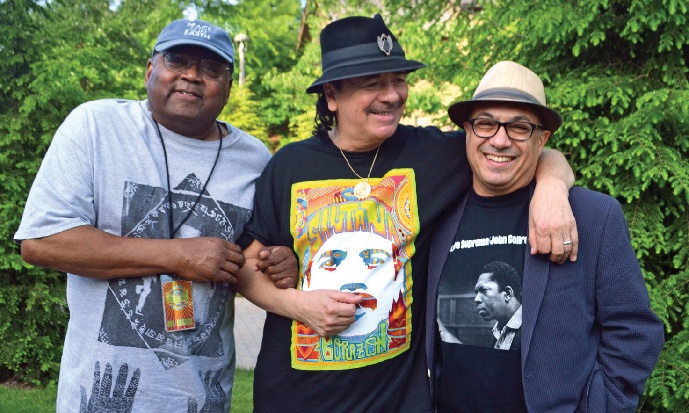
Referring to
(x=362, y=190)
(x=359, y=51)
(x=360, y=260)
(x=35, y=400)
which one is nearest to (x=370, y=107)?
(x=359, y=51)

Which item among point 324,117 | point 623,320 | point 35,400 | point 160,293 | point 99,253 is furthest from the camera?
point 35,400

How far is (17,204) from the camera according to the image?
6.56 m

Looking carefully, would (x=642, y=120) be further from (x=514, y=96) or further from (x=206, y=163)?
(x=206, y=163)

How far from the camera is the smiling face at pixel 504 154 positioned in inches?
107

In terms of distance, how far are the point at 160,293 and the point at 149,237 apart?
24 cm

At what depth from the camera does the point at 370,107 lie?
3.00m

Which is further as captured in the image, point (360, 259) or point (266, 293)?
point (266, 293)

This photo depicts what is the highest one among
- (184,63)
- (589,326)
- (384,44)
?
(384,44)

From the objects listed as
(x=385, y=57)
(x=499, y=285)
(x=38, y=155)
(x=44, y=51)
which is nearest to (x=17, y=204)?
(x=38, y=155)

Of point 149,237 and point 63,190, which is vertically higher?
point 63,190

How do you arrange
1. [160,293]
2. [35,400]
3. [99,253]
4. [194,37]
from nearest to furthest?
[99,253] < [160,293] < [194,37] < [35,400]

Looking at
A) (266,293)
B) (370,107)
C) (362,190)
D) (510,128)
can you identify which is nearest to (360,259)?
(362,190)

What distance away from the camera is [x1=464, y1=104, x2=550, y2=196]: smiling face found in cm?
272

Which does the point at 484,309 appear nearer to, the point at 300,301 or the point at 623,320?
the point at 623,320
